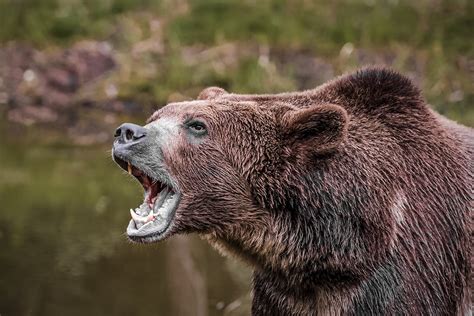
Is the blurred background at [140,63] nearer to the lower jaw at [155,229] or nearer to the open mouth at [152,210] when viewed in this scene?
the open mouth at [152,210]

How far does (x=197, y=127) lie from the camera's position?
6.03 m

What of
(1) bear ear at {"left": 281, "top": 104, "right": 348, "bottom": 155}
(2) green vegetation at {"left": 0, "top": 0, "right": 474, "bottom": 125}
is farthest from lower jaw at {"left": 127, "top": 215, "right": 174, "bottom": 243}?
(2) green vegetation at {"left": 0, "top": 0, "right": 474, "bottom": 125}

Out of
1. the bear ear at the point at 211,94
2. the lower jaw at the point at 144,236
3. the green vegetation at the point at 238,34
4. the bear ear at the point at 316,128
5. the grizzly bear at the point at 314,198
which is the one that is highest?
the green vegetation at the point at 238,34

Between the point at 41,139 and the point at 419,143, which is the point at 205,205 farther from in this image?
the point at 41,139

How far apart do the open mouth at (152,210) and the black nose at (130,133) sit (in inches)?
4.9

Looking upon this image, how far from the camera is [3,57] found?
72.1 ft

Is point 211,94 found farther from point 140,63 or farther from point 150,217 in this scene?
point 140,63

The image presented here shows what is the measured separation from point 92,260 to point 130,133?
5365 mm

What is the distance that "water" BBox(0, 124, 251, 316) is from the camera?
9.33 m

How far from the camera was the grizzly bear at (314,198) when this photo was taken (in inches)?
230

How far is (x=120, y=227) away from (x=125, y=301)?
304cm

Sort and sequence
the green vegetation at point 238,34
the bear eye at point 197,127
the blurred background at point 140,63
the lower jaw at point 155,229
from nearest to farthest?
the lower jaw at point 155,229
the bear eye at point 197,127
the blurred background at point 140,63
the green vegetation at point 238,34

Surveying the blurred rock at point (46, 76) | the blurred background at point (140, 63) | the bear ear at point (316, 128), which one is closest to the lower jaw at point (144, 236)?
the bear ear at point (316, 128)

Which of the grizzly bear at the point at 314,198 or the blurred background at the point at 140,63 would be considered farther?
the blurred background at the point at 140,63
